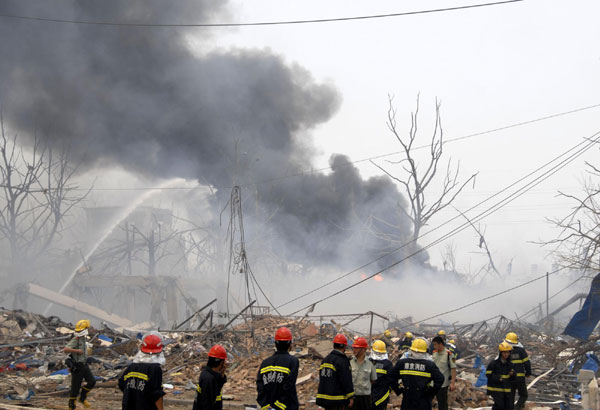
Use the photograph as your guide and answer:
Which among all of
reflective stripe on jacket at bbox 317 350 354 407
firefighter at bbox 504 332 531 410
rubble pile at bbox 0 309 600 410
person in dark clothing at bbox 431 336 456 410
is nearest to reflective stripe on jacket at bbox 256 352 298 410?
reflective stripe on jacket at bbox 317 350 354 407

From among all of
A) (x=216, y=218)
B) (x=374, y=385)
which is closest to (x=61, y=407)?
(x=374, y=385)

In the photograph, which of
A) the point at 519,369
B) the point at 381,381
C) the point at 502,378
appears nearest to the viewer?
the point at 381,381

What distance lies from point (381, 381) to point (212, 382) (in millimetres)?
2210

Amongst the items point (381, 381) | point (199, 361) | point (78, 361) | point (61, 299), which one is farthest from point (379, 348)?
point (61, 299)

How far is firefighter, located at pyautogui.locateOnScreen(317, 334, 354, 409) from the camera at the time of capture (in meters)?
5.03

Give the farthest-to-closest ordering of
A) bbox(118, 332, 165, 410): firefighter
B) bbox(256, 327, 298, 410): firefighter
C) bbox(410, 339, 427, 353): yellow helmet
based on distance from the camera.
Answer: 1. bbox(410, 339, 427, 353): yellow helmet
2. bbox(256, 327, 298, 410): firefighter
3. bbox(118, 332, 165, 410): firefighter

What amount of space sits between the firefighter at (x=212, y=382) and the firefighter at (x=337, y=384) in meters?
1.16

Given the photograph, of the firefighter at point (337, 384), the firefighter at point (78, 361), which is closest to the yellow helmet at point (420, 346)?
the firefighter at point (337, 384)

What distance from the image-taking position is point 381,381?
5719 millimetres

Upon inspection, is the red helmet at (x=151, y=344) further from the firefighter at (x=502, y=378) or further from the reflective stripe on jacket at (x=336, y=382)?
the firefighter at (x=502, y=378)

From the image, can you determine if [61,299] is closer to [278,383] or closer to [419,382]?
[278,383]

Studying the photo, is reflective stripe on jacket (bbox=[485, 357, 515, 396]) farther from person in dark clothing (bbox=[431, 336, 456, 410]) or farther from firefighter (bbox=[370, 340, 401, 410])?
firefighter (bbox=[370, 340, 401, 410])

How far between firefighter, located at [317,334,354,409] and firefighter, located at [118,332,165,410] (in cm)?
160

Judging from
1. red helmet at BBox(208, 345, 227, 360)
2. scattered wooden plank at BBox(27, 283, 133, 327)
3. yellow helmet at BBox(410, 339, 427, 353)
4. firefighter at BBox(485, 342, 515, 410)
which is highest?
scattered wooden plank at BBox(27, 283, 133, 327)
